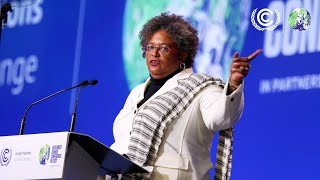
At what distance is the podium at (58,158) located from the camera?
2.69 metres

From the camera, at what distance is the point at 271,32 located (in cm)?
425

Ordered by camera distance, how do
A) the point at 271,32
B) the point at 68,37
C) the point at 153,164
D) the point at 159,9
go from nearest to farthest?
1. the point at 153,164
2. the point at 271,32
3. the point at 159,9
4. the point at 68,37

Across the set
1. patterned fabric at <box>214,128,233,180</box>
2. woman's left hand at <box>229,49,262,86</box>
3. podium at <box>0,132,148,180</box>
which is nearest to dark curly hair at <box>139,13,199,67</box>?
patterned fabric at <box>214,128,233,180</box>

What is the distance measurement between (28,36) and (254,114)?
2.04 meters

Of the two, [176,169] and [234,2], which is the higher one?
[234,2]

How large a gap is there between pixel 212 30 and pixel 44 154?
1.99 meters

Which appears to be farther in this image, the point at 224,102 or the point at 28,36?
the point at 28,36

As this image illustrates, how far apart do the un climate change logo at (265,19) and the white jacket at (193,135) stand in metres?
1.22

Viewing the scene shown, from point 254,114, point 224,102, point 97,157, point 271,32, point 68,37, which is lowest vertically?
point 97,157

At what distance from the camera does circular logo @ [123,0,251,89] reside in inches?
173

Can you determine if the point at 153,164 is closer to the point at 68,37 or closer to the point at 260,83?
the point at 260,83

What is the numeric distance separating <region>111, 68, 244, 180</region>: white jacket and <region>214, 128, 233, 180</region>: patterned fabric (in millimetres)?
40

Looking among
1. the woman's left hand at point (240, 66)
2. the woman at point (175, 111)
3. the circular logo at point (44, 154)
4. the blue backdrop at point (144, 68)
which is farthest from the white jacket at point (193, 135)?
the blue backdrop at point (144, 68)

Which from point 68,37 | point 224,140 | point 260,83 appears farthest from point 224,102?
point 68,37
